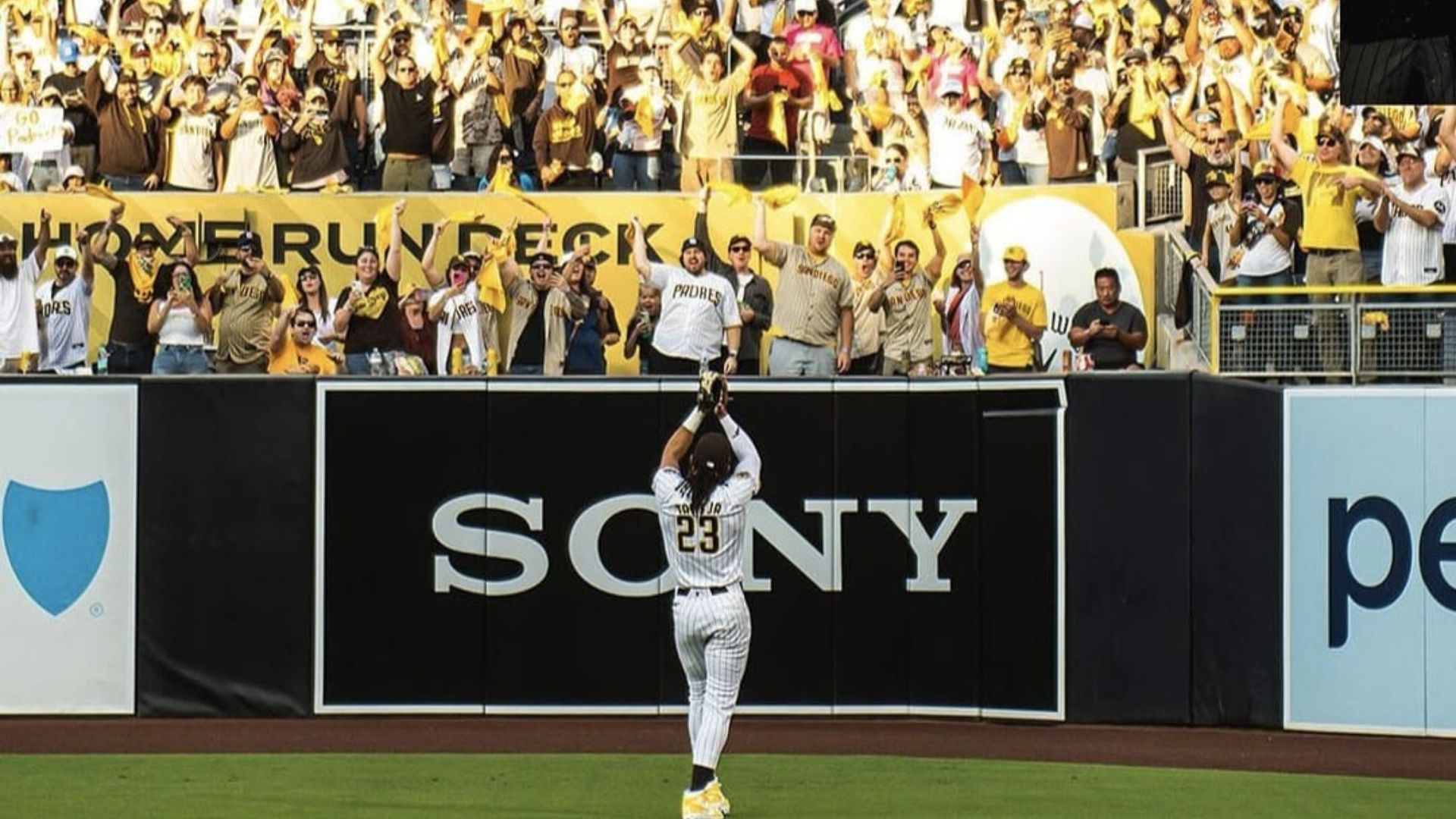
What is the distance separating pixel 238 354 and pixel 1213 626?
26.7 ft

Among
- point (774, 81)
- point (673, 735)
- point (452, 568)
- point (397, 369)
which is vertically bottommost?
point (673, 735)

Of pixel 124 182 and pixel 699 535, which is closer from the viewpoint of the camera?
pixel 699 535

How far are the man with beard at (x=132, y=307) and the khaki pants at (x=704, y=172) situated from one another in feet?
14.6

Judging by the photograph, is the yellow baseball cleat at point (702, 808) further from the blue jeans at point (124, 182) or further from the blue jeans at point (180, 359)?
→ the blue jeans at point (124, 182)

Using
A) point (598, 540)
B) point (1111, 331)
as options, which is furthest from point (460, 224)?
point (1111, 331)

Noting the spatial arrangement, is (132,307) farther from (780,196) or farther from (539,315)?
(780,196)

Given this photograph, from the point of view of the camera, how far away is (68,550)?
1574 cm

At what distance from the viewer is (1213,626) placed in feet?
49.4

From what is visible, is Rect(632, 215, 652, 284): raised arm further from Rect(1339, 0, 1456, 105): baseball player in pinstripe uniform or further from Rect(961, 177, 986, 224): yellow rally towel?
Rect(1339, 0, 1456, 105): baseball player in pinstripe uniform

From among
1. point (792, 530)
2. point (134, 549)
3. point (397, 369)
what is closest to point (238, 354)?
point (397, 369)

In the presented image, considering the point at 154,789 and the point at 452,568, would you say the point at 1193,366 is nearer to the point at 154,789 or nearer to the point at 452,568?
the point at 452,568

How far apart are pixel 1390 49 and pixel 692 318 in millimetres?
11035

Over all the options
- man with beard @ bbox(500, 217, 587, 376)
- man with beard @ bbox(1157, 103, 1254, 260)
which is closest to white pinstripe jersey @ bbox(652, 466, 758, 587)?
man with beard @ bbox(500, 217, 587, 376)

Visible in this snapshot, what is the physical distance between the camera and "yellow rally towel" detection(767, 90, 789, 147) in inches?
831
